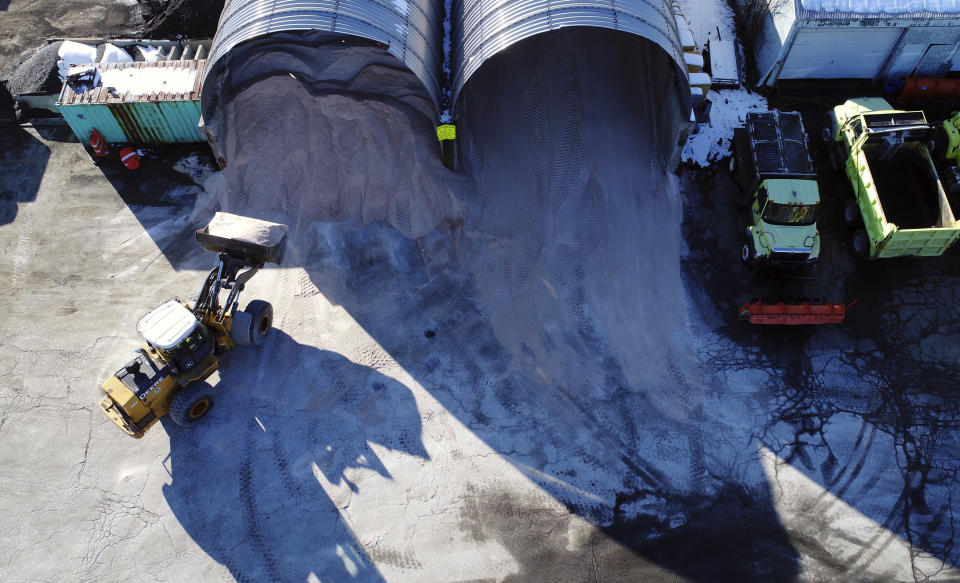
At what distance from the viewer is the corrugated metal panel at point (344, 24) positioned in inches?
622

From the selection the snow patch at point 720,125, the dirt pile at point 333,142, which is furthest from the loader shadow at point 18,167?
the snow patch at point 720,125

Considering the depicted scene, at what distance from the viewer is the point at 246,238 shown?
583 inches

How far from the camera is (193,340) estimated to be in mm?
13750

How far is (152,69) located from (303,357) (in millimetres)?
10079

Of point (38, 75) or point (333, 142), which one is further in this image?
point (38, 75)

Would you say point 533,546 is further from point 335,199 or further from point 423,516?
point 335,199

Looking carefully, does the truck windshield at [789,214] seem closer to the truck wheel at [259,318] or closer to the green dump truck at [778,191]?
the green dump truck at [778,191]

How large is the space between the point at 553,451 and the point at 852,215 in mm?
10392

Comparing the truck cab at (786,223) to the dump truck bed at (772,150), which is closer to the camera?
the truck cab at (786,223)

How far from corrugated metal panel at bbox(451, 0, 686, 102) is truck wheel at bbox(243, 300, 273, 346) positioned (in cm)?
731

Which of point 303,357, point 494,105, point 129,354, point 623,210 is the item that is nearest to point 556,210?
point 623,210

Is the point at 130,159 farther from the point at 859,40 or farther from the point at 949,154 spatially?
the point at 949,154

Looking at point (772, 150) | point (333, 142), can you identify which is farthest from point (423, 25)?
point (772, 150)

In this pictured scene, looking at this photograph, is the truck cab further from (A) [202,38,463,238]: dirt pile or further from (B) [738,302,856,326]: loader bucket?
(A) [202,38,463,238]: dirt pile
